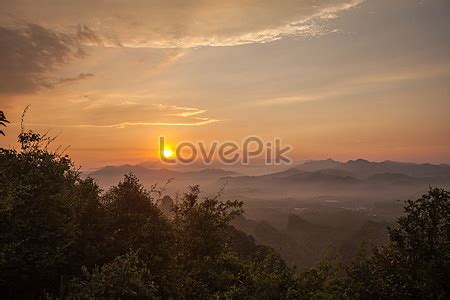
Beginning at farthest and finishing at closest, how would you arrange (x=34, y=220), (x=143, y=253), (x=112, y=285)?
(x=143, y=253)
(x=34, y=220)
(x=112, y=285)

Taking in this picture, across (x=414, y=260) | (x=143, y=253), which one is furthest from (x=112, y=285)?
(x=414, y=260)

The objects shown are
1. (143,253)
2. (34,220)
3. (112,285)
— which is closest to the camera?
(112,285)

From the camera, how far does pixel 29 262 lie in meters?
23.2

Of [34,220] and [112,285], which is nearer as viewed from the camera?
[112,285]

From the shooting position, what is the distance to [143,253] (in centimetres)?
3216

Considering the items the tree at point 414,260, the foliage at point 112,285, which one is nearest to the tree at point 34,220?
the foliage at point 112,285

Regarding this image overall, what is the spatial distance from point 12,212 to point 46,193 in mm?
2948

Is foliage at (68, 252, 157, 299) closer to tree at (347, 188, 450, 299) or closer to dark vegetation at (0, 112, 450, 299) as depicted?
dark vegetation at (0, 112, 450, 299)

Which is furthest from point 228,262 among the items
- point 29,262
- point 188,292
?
point 29,262

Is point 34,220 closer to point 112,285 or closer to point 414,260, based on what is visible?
point 112,285

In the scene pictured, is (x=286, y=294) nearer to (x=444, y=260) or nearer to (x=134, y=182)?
(x=444, y=260)

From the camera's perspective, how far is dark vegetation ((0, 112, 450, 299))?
→ 2164 centimetres

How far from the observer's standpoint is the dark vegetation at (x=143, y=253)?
2164cm

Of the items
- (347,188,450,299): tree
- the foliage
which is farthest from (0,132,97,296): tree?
(347,188,450,299): tree
